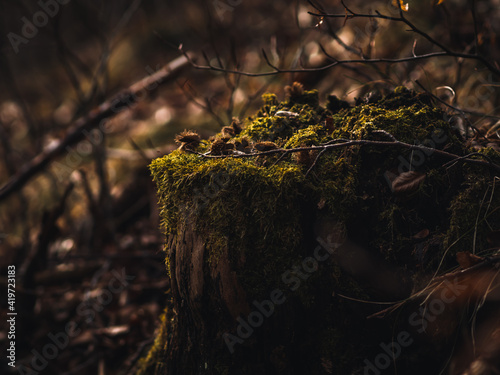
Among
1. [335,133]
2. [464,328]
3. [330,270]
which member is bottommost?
[464,328]

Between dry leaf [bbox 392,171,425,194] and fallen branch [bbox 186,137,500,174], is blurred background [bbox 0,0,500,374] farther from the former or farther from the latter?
dry leaf [bbox 392,171,425,194]

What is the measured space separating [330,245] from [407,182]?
45 centimetres

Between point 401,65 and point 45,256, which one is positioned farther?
point 401,65

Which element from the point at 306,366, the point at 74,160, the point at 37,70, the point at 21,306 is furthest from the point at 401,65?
the point at 37,70

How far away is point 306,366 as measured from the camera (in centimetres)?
172

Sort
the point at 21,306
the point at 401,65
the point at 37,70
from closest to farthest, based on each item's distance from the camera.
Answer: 1. the point at 21,306
2. the point at 401,65
3. the point at 37,70

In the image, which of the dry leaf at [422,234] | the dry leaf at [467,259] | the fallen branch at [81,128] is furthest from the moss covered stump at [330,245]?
the fallen branch at [81,128]

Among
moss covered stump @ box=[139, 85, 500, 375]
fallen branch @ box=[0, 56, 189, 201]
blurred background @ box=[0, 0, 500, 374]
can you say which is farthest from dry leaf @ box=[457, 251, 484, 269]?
fallen branch @ box=[0, 56, 189, 201]

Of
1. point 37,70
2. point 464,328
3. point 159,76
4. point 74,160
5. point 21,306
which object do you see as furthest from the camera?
point 37,70

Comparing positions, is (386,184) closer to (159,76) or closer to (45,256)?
(45,256)

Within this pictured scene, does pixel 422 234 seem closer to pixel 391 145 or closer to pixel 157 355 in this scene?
pixel 391 145

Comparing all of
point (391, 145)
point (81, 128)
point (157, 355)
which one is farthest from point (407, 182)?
point (81, 128)

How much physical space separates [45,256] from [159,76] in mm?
2711

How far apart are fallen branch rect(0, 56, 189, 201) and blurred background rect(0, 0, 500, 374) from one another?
103 mm
